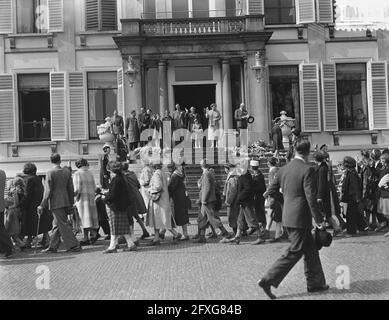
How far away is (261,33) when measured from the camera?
70.9 feet

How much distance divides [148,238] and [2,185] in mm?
3287

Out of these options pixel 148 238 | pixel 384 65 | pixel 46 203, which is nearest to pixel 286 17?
pixel 384 65

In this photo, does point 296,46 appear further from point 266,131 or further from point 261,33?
point 266,131

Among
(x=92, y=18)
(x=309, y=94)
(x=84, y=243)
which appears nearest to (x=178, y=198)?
(x=84, y=243)

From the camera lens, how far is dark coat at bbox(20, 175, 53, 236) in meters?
11.6

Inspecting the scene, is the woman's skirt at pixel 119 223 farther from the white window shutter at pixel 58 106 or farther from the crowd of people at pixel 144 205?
the white window shutter at pixel 58 106

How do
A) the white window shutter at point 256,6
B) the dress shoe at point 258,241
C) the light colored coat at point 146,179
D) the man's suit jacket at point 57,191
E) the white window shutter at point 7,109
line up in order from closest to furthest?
the man's suit jacket at point 57,191
the dress shoe at point 258,241
the light colored coat at point 146,179
the white window shutter at point 7,109
the white window shutter at point 256,6

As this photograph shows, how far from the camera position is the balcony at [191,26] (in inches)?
851

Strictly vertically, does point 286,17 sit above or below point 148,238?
above

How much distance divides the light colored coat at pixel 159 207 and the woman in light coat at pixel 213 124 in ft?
28.7

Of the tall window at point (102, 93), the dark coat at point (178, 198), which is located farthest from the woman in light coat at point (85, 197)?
the tall window at point (102, 93)

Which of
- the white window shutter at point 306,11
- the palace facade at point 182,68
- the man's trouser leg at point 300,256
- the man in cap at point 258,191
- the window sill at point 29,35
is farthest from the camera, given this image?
the white window shutter at point 306,11

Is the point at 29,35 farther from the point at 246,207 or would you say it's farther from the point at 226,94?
the point at 246,207

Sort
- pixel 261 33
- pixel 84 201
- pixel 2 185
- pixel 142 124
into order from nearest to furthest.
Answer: pixel 2 185
pixel 84 201
pixel 142 124
pixel 261 33
